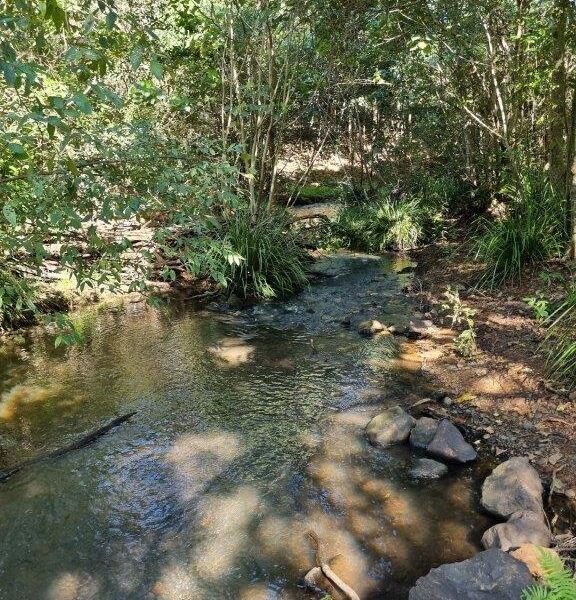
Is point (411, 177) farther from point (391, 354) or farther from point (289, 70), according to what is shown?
point (391, 354)

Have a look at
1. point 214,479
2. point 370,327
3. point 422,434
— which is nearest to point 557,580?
point 422,434

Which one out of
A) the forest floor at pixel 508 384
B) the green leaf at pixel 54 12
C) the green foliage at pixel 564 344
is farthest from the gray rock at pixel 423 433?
the green leaf at pixel 54 12

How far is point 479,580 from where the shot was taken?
8.31 ft

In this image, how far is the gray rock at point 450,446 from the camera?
385cm

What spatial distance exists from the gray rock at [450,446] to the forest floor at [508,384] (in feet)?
0.78

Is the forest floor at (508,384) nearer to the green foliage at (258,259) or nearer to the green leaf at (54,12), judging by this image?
the green foliage at (258,259)

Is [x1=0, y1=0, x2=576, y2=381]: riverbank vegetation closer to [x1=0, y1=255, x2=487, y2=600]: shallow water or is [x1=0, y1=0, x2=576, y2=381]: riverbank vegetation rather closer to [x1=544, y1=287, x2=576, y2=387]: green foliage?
[x1=544, y1=287, x2=576, y2=387]: green foliage

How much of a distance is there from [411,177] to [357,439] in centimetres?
1039

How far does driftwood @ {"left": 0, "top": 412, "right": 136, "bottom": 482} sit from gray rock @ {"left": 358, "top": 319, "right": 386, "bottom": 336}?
3117 mm

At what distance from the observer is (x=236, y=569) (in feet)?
9.75

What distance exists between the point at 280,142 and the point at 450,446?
6.95 metres

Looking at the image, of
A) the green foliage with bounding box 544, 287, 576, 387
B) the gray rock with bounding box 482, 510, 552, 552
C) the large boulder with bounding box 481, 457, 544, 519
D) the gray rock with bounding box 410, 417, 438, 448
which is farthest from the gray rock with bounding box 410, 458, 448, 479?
the green foliage with bounding box 544, 287, 576, 387

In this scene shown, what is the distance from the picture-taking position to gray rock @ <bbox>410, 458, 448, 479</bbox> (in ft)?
12.2

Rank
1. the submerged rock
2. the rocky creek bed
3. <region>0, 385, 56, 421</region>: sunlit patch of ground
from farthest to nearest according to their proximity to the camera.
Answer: <region>0, 385, 56, 421</region>: sunlit patch of ground → the rocky creek bed → the submerged rock
